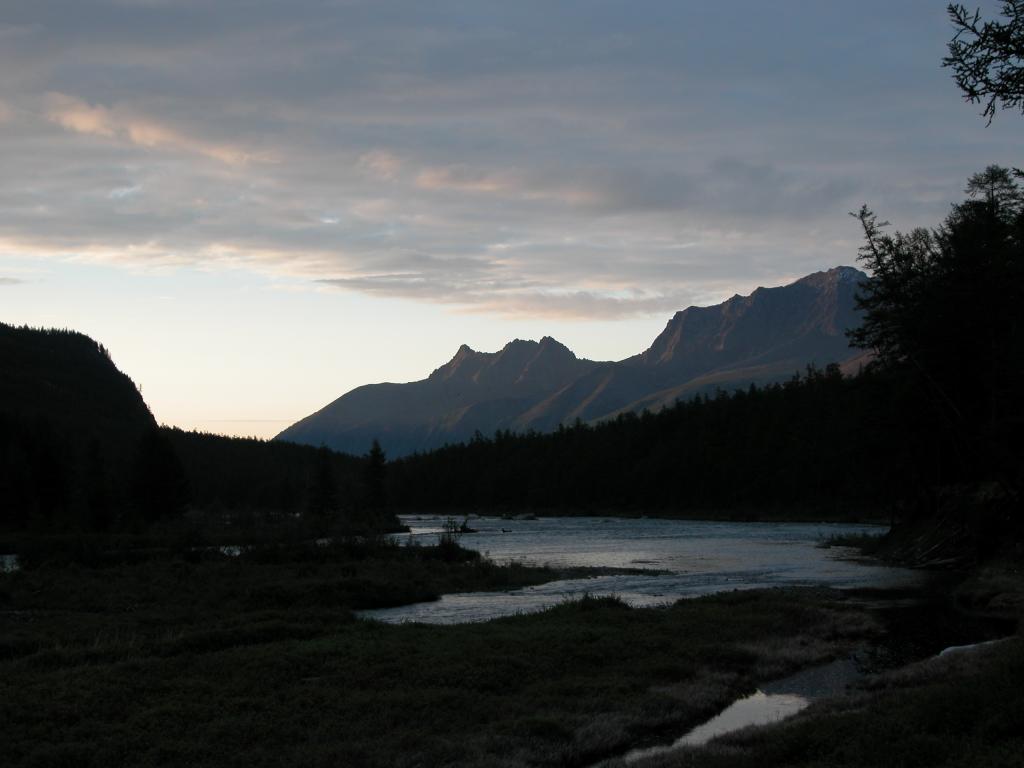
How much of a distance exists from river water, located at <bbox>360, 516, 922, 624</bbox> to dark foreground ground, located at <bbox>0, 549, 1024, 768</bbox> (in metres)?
6.76

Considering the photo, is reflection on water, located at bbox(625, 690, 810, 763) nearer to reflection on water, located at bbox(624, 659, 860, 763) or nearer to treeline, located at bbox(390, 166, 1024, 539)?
reflection on water, located at bbox(624, 659, 860, 763)

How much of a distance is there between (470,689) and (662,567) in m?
39.1

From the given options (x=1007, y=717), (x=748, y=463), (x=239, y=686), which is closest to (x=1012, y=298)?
(x=1007, y=717)

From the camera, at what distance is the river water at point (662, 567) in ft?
131

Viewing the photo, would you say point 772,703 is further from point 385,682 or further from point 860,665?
point 385,682

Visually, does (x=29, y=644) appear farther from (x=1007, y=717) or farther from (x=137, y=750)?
(x=1007, y=717)

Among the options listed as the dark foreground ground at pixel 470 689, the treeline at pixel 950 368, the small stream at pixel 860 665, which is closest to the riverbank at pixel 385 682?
the dark foreground ground at pixel 470 689

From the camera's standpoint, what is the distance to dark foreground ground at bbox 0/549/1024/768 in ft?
49.2

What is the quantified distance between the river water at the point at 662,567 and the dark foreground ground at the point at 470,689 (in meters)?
6.76

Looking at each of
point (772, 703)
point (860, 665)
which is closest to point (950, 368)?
point (860, 665)

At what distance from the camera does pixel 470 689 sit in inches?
804

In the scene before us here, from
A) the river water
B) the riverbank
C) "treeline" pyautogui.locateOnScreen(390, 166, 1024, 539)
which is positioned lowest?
the river water

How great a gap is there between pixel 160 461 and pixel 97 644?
3568 inches

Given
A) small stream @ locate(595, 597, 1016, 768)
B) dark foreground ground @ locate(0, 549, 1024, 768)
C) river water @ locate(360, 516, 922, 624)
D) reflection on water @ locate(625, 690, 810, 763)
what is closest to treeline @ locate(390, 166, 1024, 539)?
river water @ locate(360, 516, 922, 624)
